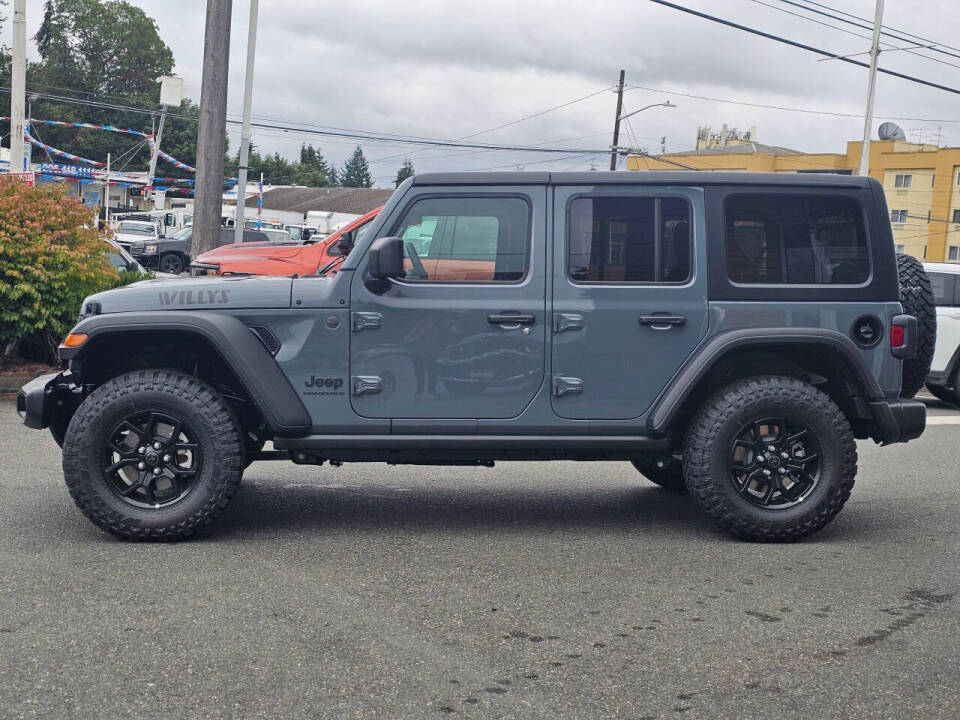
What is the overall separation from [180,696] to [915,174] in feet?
254

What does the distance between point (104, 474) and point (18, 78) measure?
45.5 ft

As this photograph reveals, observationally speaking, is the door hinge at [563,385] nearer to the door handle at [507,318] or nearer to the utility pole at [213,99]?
the door handle at [507,318]

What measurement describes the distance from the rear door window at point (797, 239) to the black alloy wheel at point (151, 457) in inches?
118

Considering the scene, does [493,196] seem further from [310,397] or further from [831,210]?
[831,210]

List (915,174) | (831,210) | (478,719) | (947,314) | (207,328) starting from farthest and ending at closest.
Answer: (915,174) → (947,314) → (831,210) → (207,328) → (478,719)

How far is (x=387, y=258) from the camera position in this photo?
5.74 meters

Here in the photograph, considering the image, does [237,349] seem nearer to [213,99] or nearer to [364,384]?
[364,384]

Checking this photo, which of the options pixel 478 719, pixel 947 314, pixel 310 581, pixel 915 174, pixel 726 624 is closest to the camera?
pixel 478 719

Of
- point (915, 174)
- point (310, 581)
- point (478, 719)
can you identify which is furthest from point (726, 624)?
point (915, 174)

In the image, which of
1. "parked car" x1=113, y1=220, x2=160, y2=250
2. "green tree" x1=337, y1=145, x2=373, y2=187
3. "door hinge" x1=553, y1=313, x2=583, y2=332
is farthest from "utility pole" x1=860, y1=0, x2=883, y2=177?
"green tree" x1=337, y1=145, x2=373, y2=187

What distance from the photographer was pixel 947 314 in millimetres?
13305

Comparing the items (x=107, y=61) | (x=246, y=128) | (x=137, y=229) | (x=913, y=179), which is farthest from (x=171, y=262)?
(x=107, y=61)

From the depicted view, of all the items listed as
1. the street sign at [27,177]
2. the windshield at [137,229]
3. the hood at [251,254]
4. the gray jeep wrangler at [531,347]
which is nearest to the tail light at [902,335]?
the gray jeep wrangler at [531,347]

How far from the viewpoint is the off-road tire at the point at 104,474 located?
19.0ft
